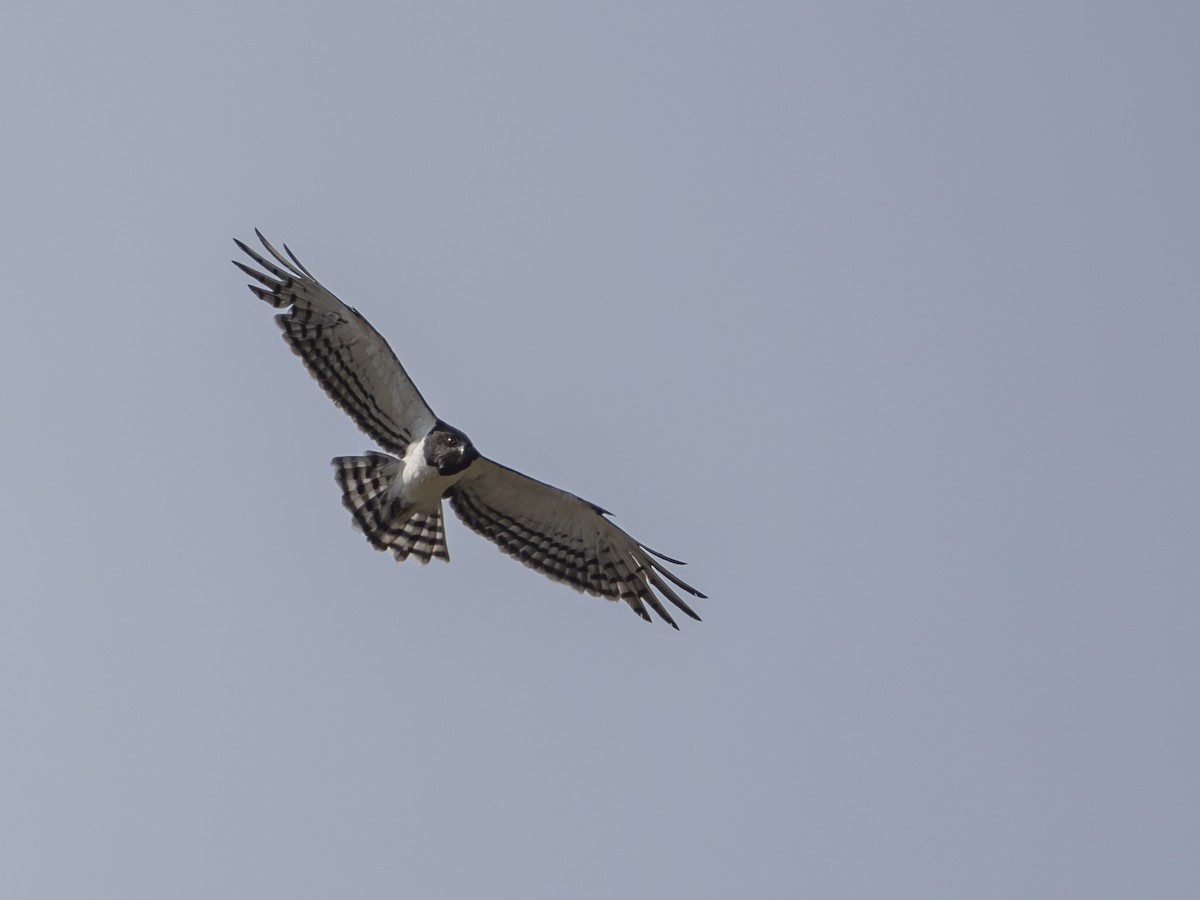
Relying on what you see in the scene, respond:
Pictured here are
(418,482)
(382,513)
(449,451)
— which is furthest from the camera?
(382,513)

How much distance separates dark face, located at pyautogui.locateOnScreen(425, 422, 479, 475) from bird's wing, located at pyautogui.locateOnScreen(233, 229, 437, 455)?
1.10 ft

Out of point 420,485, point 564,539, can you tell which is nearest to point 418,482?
point 420,485

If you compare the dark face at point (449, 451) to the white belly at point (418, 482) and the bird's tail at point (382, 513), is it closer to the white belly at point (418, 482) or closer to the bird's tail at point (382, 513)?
the white belly at point (418, 482)

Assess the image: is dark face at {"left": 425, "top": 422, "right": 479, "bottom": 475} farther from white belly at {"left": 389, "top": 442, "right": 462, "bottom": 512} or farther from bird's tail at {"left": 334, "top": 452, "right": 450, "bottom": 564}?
bird's tail at {"left": 334, "top": 452, "right": 450, "bottom": 564}

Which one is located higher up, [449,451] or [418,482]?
[449,451]

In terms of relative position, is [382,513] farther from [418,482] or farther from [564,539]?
[564,539]

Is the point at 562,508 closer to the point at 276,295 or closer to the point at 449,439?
the point at 449,439

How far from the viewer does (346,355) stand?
23.6 metres

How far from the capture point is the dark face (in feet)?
76.1

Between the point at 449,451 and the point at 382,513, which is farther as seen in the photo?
the point at 382,513

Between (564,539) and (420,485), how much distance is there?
1823mm

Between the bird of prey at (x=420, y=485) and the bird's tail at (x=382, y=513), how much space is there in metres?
0.01

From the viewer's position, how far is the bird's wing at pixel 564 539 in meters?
24.0

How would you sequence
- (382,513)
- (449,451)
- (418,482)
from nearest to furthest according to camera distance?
(449,451)
(418,482)
(382,513)
